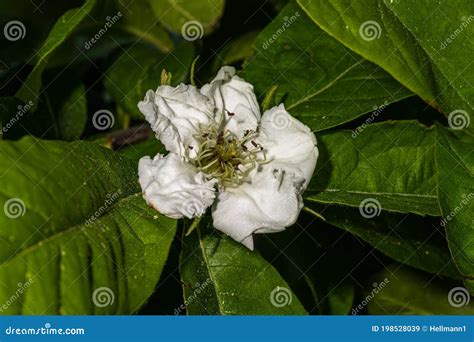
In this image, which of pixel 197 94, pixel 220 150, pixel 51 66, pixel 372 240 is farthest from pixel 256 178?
pixel 51 66

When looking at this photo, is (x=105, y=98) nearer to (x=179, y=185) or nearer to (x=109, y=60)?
(x=109, y=60)

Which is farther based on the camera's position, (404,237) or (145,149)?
(404,237)

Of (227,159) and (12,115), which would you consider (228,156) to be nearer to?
(227,159)

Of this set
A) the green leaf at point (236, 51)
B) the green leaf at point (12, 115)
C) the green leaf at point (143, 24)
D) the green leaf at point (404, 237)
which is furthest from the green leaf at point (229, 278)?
the green leaf at point (143, 24)

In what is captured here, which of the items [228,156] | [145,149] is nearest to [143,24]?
[145,149]

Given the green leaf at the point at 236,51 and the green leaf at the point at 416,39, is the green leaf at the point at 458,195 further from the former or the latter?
the green leaf at the point at 236,51
